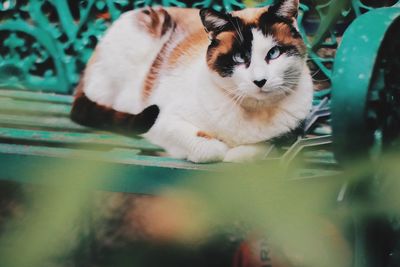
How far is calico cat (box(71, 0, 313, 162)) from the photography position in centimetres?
159

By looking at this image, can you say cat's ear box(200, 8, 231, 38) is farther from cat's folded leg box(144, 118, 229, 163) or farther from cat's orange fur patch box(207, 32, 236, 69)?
cat's folded leg box(144, 118, 229, 163)

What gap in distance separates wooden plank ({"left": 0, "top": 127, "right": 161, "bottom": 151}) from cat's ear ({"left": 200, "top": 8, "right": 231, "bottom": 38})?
415mm

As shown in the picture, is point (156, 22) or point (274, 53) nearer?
point (274, 53)

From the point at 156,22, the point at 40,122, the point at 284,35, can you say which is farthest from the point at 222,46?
the point at 40,122

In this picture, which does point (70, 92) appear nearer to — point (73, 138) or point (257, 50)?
point (73, 138)

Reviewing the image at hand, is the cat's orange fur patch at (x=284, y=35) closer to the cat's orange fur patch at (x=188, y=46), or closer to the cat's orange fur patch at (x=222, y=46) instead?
the cat's orange fur patch at (x=222, y=46)

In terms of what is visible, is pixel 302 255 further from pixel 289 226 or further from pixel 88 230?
pixel 88 230

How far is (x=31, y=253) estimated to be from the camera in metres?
0.79

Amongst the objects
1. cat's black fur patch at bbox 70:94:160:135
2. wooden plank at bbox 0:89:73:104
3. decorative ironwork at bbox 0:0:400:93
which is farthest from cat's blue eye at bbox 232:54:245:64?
wooden plank at bbox 0:89:73:104

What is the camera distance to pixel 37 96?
2254 mm

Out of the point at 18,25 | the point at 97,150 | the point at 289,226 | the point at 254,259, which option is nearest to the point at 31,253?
the point at 289,226

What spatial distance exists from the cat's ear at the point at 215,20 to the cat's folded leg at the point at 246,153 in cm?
34

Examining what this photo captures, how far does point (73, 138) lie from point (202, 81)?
0.45 metres

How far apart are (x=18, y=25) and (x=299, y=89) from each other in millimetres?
1239
